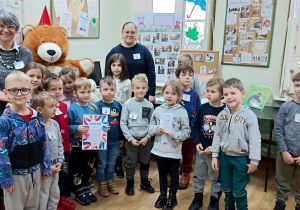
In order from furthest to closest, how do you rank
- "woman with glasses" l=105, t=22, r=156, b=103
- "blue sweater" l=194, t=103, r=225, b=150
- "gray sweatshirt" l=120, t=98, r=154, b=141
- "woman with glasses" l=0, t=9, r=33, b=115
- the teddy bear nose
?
"woman with glasses" l=105, t=22, r=156, b=103
the teddy bear nose
"gray sweatshirt" l=120, t=98, r=154, b=141
"blue sweater" l=194, t=103, r=225, b=150
"woman with glasses" l=0, t=9, r=33, b=115

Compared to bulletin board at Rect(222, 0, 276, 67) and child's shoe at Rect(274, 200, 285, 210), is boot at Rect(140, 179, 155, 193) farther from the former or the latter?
bulletin board at Rect(222, 0, 276, 67)

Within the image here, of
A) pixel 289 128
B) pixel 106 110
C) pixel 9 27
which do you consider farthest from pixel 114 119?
pixel 289 128

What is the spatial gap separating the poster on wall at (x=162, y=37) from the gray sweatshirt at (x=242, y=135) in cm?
225

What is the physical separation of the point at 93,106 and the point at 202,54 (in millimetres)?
1962

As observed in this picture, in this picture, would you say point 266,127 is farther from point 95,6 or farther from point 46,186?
point 95,6

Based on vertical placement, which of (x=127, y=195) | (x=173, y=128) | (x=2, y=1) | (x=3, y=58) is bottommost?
(x=127, y=195)

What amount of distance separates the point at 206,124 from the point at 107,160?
991 millimetres

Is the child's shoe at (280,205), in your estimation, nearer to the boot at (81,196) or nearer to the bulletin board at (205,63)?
the boot at (81,196)

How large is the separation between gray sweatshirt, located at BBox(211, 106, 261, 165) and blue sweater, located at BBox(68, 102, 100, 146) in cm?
111

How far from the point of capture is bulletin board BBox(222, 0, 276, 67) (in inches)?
141

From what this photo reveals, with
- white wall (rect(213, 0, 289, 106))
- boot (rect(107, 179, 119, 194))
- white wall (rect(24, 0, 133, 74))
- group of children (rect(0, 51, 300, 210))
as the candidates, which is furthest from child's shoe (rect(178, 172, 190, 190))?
white wall (rect(24, 0, 133, 74))

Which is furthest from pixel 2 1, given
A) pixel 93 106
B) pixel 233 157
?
pixel 233 157

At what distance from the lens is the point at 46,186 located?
80.3 inches

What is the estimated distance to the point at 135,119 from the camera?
2621mm
